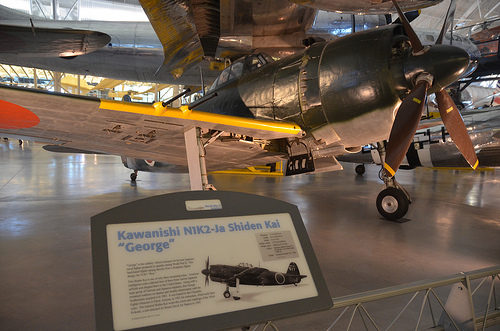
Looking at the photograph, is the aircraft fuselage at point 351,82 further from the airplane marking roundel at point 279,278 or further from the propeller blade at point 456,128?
the airplane marking roundel at point 279,278

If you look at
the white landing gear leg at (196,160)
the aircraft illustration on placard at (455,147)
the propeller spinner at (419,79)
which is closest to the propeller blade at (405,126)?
the propeller spinner at (419,79)

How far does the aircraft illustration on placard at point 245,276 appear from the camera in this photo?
44.1 inches

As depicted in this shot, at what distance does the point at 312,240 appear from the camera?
13.8 ft

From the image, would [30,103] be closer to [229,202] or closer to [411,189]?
[229,202]

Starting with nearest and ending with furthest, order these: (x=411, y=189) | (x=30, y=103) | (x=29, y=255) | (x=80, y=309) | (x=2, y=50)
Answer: (x=80, y=309)
(x=30, y=103)
(x=29, y=255)
(x=2, y=50)
(x=411, y=189)

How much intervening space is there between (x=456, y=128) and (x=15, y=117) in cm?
451

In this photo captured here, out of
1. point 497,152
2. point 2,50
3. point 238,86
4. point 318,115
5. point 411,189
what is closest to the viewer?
point 318,115

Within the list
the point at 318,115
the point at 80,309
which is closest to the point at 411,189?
the point at 318,115

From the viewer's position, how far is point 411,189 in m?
8.95

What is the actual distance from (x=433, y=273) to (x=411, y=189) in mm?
6263

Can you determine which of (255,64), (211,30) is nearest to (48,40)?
(211,30)

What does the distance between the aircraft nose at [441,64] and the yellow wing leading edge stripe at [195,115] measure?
130 centimetres

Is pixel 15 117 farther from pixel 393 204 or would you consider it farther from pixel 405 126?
pixel 393 204

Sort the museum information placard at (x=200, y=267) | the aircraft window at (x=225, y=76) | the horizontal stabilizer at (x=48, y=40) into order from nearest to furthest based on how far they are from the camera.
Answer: the museum information placard at (x=200, y=267), the aircraft window at (x=225, y=76), the horizontal stabilizer at (x=48, y=40)
